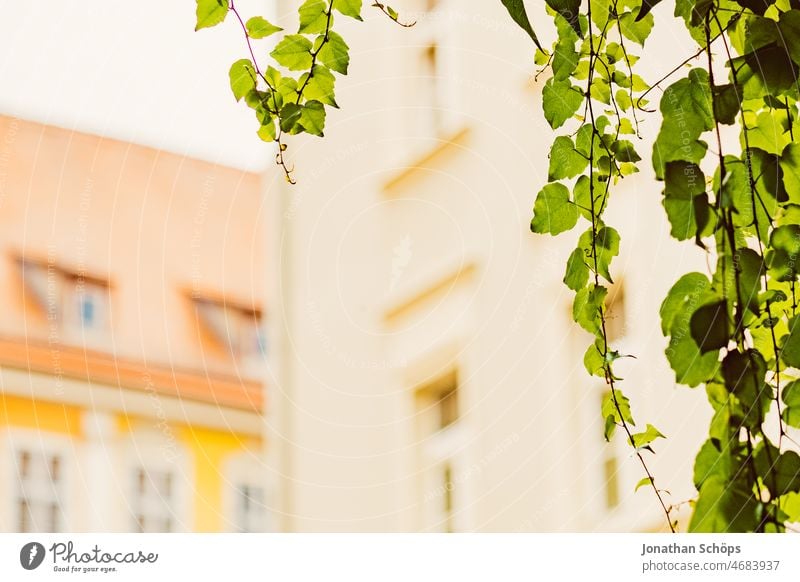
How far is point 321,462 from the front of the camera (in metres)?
2.37

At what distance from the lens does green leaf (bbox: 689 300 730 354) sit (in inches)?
18.7

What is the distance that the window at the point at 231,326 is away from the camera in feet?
13.4

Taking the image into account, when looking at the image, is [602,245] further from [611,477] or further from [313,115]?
[611,477]

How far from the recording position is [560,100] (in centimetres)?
56

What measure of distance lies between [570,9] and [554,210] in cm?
10

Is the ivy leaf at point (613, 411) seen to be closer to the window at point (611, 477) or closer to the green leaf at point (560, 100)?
the green leaf at point (560, 100)

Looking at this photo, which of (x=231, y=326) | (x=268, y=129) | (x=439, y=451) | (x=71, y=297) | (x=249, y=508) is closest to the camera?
(x=268, y=129)

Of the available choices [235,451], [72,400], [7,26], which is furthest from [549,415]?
[235,451]

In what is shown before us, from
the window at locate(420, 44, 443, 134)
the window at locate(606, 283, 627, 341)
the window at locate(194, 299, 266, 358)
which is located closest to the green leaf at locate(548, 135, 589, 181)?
the window at locate(606, 283, 627, 341)

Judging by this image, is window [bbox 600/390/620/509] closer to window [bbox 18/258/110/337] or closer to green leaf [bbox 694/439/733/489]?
green leaf [bbox 694/439/733/489]

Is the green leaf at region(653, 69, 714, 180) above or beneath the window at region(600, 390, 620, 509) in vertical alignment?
beneath

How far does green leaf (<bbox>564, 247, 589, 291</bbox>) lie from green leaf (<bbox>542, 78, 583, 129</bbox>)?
0.20ft

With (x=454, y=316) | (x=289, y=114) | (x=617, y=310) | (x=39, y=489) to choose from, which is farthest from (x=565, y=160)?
(x=39, y=489)
